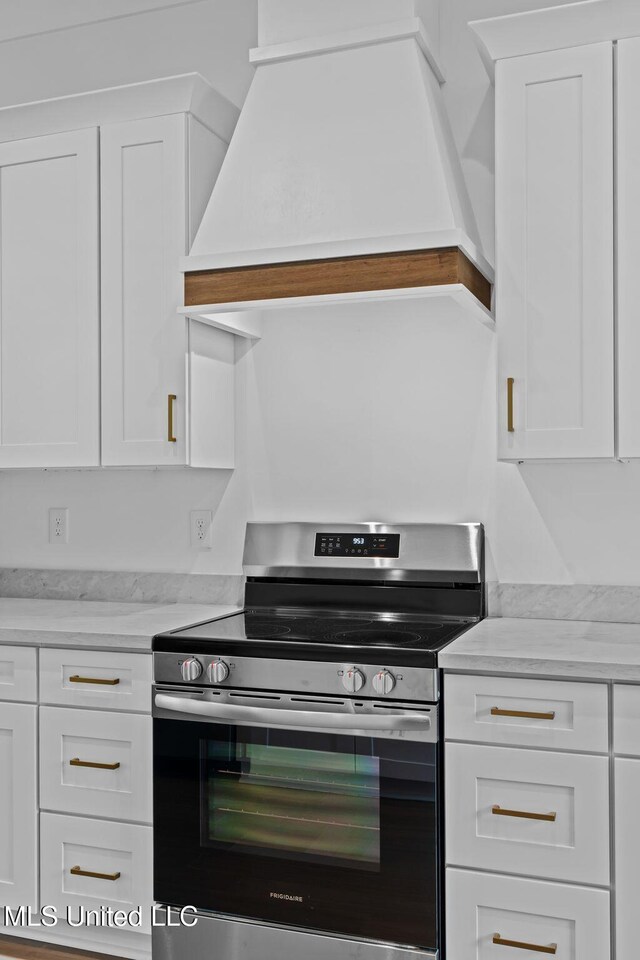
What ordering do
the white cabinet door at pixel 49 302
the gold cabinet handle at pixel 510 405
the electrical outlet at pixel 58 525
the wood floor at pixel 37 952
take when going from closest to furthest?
the gold cabinet handle at pixel 510 405 → the wood floor at pixel 37 952 → the white cabinet door at pixel 49 302 → the electrical outlet at pixel 58 525

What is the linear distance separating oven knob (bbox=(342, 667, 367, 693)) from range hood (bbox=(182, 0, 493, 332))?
93 centimetres

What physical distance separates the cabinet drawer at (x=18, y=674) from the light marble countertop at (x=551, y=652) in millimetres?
1168

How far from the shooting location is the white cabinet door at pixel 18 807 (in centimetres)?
245

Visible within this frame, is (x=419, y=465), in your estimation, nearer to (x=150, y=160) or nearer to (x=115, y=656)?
(x=115, y=656)

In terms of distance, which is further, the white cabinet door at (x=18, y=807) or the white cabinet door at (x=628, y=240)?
the white cabinet door at (x=18, y=807)

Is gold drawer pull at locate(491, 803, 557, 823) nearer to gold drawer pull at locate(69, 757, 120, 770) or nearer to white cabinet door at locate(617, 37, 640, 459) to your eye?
white cabinet door at locate(617, 37, 640, 459)

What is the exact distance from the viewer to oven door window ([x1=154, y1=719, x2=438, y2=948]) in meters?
2.04

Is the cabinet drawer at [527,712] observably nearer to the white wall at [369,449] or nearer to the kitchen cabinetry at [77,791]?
the white wall at [369,449]

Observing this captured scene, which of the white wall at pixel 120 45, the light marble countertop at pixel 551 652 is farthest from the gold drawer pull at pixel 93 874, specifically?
the white wall at pixel 120 45

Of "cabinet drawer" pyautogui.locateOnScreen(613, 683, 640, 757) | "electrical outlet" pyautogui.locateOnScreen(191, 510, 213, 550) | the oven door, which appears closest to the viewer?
"cabinet drawer" pyautogui.locateOnScreen(613, 683, 640, 757)

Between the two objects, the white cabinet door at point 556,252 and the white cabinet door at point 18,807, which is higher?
the white cabinet door at point 556,252

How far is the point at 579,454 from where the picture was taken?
7.30 ft

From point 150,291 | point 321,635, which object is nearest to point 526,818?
point 321,635

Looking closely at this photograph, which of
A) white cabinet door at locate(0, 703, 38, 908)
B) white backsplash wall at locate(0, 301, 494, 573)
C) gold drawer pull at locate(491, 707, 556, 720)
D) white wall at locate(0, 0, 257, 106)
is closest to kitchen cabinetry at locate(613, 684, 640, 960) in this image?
gold drawer pull at locate(491, 707, 556, 720)
